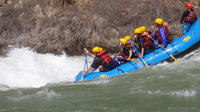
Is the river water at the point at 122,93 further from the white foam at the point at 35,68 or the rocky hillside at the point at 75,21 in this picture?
the rocky hillside at the point at 75,21

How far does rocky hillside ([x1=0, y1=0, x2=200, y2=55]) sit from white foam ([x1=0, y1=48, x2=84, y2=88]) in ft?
1.10

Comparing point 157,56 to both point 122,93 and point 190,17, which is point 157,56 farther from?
point 122,93

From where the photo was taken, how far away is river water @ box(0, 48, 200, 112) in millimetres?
4543

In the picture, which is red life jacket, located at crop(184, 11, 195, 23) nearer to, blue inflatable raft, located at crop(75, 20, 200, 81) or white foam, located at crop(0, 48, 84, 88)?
blue inflatable raft, located at crop(75, 20, 200, 81)

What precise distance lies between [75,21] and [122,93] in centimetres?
579

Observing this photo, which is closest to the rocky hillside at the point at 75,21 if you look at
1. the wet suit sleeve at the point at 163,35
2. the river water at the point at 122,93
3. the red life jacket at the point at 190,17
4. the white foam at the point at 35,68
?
the white foam at the point at 35,68

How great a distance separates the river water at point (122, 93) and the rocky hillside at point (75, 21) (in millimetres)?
2185

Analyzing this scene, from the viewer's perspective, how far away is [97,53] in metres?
7.36

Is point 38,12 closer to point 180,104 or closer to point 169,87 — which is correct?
point 169,87

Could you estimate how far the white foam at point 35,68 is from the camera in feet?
26.1


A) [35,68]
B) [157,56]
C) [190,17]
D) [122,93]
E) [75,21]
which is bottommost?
[122,93]

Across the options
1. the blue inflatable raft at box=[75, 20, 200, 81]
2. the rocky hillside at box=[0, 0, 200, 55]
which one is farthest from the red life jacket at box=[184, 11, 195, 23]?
the rocky hillside at box=[0, 0, 200, 55]

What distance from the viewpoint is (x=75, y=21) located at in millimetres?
10406

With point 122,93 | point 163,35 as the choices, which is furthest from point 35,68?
point 122,93
